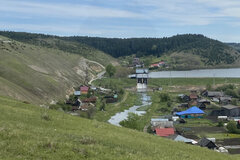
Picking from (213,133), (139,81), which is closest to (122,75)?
(139,81)

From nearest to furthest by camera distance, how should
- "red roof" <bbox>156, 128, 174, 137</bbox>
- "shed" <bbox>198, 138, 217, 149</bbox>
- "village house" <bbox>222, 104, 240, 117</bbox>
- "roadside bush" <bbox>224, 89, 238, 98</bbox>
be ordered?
"shed" <bbox>198, 138, 217, 149</bbox>, "red roof" <bbox>156, 128, 174, 137</bbox>, "village house" <bbox>222, 104, 240, 117</bbox>, "roadside bush" <bbox>224, 89, 238, 98</bbox>

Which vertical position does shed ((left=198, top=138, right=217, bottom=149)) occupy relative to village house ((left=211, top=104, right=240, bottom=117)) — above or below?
above

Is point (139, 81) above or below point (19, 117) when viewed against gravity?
below

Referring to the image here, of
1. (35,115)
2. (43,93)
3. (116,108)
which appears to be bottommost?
(116,108)

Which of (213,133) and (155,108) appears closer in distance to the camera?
(213,133)

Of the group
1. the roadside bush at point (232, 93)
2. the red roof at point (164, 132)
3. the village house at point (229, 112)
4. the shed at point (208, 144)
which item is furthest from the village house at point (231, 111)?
the shed at point (208, 144)

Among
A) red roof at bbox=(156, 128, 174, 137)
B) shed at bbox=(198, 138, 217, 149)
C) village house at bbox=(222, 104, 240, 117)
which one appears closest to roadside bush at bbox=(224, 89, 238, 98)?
village house at bbox=(222, 104, 240, 117)

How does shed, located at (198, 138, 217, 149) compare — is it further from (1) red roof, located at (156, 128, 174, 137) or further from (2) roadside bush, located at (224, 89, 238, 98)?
(2) roadside bush, located at (224, 89, 238, 98)

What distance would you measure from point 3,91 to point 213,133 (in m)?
38.9

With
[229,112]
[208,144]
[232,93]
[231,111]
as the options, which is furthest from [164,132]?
[232,93]

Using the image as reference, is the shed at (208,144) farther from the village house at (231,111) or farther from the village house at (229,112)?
the village house at (231,111)

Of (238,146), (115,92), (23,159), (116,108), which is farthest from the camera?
(115,92)

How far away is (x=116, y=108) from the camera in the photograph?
6931 cm

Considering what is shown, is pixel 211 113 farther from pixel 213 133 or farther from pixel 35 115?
pixel 35 115
